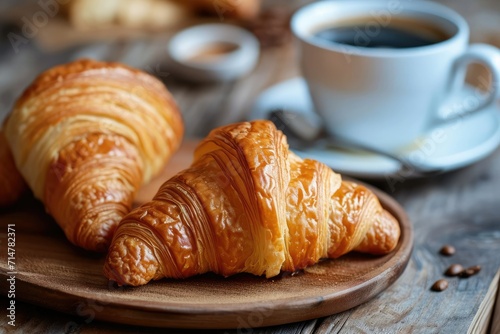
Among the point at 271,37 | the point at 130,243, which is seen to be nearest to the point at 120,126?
the point at 130,243

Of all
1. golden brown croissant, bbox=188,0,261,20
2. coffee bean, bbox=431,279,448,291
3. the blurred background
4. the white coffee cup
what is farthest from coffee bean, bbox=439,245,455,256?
golden brown croissant, bbox=188,0,261,20

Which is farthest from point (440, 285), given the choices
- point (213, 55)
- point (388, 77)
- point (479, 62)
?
point (213, 55)

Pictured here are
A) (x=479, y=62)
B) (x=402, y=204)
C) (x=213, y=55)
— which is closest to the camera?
(x=402, y=204)

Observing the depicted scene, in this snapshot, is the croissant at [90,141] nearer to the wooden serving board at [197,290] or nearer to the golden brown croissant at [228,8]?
the wooden serving board at [197,290]

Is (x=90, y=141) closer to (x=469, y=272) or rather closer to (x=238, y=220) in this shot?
(x=238, y=220)

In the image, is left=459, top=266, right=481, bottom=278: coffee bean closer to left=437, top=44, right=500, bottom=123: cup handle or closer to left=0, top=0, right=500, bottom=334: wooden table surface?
left=0, top=0, right=500, bottom=334: wooden table surface
